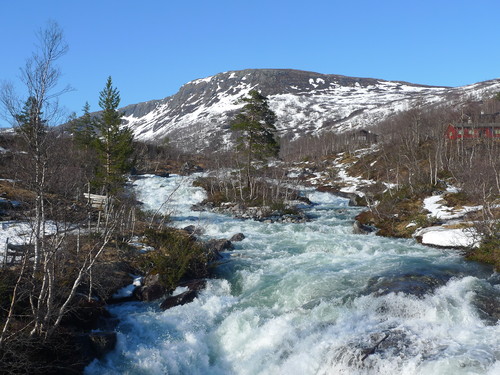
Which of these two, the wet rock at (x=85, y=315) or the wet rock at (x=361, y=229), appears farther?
the wet rock at (x=361, y=229)

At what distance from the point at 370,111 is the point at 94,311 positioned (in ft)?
615

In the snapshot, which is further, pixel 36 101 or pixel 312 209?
pixel 312 209

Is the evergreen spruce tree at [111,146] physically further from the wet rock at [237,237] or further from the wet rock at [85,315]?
the wet rock at [85,315]

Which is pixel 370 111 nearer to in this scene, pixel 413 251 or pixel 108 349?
pixel 413 251

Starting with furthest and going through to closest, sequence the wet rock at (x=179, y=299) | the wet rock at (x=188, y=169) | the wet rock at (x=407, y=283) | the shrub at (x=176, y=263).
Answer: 1. the wet rock at (x=188, y=169)
2. the shrub at (x=176, y=263)
3. the wet rock at (x=179, y=299)
4. the wet rock at (x=407, y=283)

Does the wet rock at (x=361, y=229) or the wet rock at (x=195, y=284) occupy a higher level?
the wet rock at (x=361, y=229)

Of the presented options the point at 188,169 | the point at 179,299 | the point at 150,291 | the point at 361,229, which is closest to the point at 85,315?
the point at 150,291

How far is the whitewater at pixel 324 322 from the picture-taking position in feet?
31.1

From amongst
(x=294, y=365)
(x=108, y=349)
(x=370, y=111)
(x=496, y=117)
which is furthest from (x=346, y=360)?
(x=370, y=111)

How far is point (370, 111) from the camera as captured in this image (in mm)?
183125

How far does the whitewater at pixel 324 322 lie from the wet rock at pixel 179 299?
0.93ft

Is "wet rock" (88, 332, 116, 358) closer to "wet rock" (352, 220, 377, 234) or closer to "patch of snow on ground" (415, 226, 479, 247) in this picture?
"patch of snow on ground" (415, 226, 479, 247)

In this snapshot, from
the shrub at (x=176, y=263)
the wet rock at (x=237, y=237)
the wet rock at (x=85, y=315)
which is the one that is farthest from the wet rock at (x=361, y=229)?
the wet rock at (x=85, y=315)

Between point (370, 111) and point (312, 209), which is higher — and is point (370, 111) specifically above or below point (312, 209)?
above
